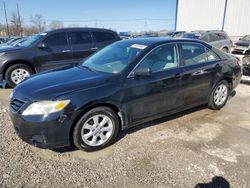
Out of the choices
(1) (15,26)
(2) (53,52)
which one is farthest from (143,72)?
(1) (15,26)

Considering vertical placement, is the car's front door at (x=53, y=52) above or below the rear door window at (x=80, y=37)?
below

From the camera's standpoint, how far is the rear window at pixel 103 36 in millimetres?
8328

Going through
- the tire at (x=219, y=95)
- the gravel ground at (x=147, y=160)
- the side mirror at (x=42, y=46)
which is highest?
the side mirror at (x=42, y=46)

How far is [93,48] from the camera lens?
26.7 feet

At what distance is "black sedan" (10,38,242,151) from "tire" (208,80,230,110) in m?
0.05

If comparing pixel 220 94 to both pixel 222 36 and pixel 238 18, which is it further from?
pixel 238 18

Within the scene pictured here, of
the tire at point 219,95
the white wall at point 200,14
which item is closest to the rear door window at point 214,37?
the tire at point 219,95

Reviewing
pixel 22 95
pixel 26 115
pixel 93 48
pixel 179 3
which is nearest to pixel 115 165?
pixel 26 115

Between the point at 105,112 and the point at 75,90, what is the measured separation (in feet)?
Result: 1.78

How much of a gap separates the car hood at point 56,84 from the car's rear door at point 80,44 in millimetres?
3902

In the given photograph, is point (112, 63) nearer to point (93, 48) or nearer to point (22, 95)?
point (22, 95)

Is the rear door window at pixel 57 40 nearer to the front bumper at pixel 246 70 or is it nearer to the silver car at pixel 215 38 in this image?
the front bumper at pixel 246 70

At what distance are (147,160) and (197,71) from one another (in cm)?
204

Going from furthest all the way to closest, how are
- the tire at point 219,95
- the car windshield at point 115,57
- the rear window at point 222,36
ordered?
the rear window at point 222,36 → the tire at point 219,95 → the car windshield at point 115,57
